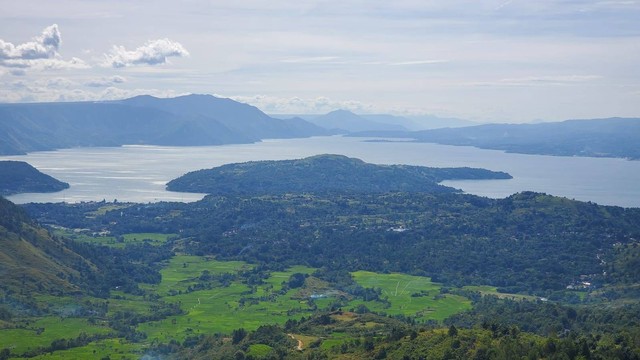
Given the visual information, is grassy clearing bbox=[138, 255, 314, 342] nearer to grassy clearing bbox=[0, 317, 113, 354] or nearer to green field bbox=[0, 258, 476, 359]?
green field bbox=[0, 258, 476, 359]

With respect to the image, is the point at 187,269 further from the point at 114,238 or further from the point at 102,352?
the point at 102,352

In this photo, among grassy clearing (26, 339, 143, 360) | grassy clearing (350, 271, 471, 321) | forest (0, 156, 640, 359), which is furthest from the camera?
grassy clearing (350, 271, 471, 321)

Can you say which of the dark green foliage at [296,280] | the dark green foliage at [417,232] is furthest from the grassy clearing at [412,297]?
the dark green foliage at [296,280]

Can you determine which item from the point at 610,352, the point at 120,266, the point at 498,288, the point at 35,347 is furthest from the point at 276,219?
the point at 610,352

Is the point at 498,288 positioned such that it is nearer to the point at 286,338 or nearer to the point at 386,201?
the point at 286,338

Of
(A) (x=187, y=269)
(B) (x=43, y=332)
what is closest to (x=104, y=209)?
(A) (x=187, y=269)

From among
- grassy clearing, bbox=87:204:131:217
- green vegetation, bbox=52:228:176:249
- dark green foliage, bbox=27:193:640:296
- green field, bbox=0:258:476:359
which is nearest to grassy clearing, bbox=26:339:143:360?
green field, bbox=0:258:476:359
